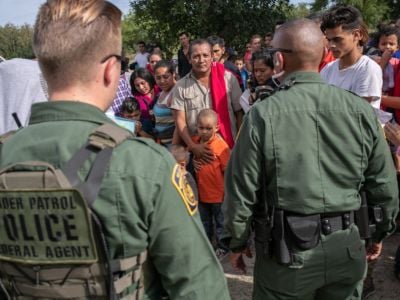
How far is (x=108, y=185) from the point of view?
3.48 ft

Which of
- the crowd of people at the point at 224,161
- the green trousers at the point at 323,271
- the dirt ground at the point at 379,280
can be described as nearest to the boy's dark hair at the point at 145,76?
the crowd of people at the point at 224,161

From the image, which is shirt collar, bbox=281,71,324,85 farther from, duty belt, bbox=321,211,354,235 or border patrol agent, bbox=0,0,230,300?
border patrol agent, bbox=0,0,230,300

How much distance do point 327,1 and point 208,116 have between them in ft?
98.1

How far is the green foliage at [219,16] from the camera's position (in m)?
13.5

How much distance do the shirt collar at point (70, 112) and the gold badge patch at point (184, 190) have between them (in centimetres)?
24

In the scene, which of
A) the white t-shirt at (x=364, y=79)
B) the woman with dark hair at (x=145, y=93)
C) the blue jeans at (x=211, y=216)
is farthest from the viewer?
the woman with dark hair at (x=145, y=93)

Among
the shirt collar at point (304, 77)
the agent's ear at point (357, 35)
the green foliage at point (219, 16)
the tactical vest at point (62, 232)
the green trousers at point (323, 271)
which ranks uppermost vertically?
the green foliage at point (219, 16)

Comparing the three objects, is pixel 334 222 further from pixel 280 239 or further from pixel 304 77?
pixel 304 77

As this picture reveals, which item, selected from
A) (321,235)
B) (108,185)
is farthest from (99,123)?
(321,235)

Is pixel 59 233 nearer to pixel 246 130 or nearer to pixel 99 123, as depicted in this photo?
pixel 99 123

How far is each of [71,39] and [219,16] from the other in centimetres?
1338

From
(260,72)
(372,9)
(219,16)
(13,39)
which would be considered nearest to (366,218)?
(260,72)

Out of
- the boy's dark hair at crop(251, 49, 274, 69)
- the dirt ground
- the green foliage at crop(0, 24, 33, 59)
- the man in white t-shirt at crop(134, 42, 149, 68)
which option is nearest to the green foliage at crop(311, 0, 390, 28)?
the man in white t-shirt at crop(134, 42, 149, 68)

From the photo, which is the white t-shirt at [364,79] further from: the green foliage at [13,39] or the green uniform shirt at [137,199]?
the green foliage at [13,39]
